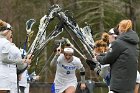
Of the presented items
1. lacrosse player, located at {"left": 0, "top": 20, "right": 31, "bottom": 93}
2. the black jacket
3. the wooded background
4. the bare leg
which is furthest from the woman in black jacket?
the wooded background

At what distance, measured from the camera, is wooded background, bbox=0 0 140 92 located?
21797 mm

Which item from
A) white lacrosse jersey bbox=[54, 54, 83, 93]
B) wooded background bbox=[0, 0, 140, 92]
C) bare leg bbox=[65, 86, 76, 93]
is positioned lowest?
bare leg bbox=[65, 86, 76, 93]

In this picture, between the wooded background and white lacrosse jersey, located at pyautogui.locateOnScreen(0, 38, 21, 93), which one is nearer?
white lacrosse jersey, located at pyautogui.locateOnScreen(0, 38, 21, 93)

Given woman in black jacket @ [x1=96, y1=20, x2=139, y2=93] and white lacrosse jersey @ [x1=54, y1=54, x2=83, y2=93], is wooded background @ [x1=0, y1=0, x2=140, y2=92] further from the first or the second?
woman in black jacket @ [x1=96, y1=20, x2=139, y2=93]

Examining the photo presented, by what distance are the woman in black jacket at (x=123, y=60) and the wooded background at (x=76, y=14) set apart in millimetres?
11466

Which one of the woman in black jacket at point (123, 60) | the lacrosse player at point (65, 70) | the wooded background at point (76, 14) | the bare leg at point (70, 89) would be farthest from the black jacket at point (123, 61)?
the wooded background at point (76, 14)

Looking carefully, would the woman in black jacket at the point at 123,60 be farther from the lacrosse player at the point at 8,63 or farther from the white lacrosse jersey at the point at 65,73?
the white lacrosse jersey at the point at 65,73

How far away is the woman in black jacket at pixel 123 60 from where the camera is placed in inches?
341

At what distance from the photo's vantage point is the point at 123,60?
8.68m

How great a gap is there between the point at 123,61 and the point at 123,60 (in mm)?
16

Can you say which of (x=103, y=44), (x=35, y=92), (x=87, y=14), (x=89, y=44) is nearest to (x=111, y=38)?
(x=103, y=44)

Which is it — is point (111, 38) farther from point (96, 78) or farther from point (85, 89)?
point (96, 78)

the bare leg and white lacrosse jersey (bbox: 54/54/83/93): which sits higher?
white lacrosse jersey (bbox: 54/54/83/93)

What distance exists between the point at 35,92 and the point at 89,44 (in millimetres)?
3674
